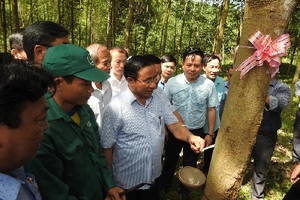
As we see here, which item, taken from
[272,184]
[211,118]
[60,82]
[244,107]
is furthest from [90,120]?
[272,184]

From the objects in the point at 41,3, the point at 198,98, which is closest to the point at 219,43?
the point at 198,98

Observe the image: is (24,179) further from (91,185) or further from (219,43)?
(219,43)

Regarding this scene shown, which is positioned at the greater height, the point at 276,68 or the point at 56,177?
the point at 276,68

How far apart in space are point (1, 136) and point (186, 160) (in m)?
2.86

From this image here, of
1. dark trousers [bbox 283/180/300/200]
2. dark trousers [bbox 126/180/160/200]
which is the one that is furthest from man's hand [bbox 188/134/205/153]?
dark trousers [bbox 283/180/300/200]

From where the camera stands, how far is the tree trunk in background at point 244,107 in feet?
4.46

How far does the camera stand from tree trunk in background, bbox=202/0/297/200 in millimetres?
1358

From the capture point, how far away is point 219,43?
10297 millimetres

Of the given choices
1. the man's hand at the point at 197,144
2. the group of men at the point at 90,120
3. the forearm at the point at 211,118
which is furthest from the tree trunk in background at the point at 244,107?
the forearm at the point at 211,118

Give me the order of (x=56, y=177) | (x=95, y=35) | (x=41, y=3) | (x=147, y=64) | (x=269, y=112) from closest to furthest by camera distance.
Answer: (x=56, y=177)
(x=147, y=64)
(x=269, y=112)
(x=41, y=3)
(x=95, y=35)

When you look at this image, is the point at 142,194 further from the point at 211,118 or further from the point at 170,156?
the point at 211,118

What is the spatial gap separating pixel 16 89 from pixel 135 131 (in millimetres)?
1324

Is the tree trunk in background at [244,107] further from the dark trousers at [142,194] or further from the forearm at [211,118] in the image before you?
the forearm at [211,118]

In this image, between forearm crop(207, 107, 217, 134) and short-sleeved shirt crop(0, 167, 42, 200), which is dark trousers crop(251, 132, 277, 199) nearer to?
forearm crop(207, 107, 217, 134)
